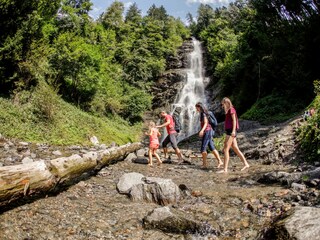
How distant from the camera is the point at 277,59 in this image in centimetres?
2556

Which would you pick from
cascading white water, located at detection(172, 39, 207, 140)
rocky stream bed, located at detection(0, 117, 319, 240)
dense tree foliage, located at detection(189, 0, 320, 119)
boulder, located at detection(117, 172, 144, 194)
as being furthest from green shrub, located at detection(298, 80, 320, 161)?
cascading white water, located at detection(172, 39, 207, 140)

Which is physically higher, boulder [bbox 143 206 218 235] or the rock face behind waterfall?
the rock face behind waterfall

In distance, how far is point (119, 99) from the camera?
109 ft

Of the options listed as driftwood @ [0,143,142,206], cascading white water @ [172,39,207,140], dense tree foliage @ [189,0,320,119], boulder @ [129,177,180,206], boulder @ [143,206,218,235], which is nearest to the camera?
driftwood @ [0,143,142,206]

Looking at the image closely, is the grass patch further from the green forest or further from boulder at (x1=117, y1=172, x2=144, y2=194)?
boulder at (x1=117, y1=172, x2=144, y2=194)

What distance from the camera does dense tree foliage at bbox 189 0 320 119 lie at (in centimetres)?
2269

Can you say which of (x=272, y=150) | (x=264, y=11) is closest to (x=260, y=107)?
(x=264, y=11)

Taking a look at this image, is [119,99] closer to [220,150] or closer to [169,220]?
[220,150]

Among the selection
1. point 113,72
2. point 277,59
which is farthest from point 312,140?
point 113,72

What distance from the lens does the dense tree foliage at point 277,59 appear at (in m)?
22.7

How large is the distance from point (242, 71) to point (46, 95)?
1960 centimetres

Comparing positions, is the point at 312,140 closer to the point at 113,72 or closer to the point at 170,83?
the point at 113,72

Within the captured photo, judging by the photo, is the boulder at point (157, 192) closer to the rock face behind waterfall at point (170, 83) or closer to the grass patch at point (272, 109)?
the grass patch at point (272, 109)

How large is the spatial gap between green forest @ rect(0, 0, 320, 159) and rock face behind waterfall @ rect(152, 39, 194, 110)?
3.55 ft
